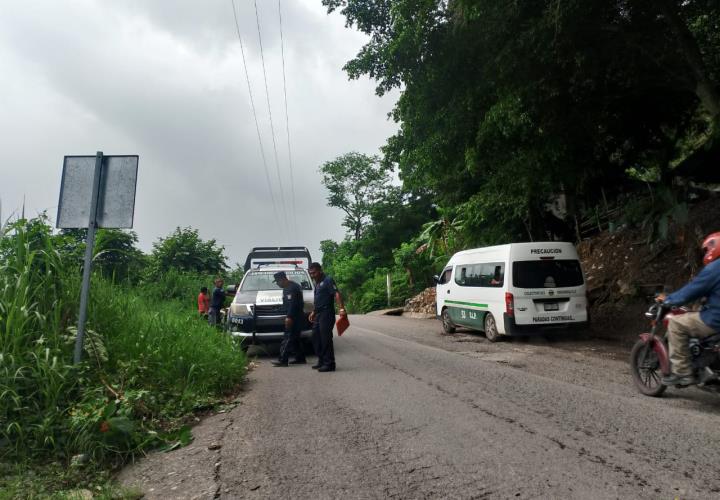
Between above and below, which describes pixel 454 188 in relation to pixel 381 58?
below

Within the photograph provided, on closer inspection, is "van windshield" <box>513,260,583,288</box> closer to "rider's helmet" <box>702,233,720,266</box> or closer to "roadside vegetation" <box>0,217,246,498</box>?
"rider's helmet" <box>702,233,720,266</box>

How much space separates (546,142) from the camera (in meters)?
10.7

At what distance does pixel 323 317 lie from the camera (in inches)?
319

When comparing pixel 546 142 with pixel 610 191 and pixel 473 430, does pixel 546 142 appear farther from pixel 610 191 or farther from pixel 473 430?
pixel 473 430

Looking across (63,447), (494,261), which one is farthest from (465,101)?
(63,447)

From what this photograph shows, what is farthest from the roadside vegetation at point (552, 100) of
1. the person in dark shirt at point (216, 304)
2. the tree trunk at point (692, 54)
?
the person in dark shirt at point (216, 304)

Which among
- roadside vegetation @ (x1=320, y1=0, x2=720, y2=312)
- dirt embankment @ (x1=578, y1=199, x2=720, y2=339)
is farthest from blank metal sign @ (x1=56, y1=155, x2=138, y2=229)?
dirt embankment @ (x1=578, y1=199, x2=720, y2=339)

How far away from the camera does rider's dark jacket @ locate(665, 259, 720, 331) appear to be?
189 inches

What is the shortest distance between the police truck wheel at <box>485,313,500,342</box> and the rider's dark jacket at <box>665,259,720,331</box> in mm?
6582

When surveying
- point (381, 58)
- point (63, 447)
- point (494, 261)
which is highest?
point (381, 58)

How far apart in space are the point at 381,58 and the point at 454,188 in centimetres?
712

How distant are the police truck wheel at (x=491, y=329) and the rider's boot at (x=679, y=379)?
6.09 meters

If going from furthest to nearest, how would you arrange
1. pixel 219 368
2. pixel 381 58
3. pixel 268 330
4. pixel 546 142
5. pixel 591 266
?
pixel 591 266, pixel 381 58, pixel 546 142, pixel 268 330, pixel 219 368


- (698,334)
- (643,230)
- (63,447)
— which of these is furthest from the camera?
(643,230)
